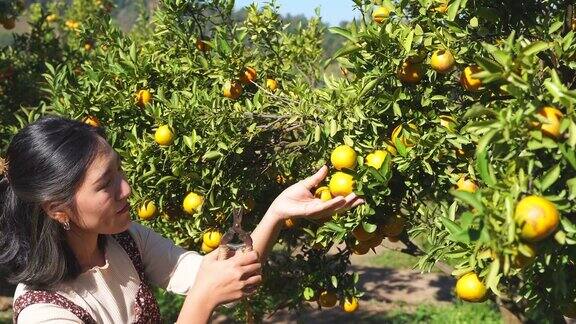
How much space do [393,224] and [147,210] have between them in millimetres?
1046

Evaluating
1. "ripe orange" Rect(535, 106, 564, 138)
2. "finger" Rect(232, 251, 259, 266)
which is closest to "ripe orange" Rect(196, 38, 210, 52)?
"finger" Rect(232, 251, 259, 266)

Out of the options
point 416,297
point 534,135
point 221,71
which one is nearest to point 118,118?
point 221,71

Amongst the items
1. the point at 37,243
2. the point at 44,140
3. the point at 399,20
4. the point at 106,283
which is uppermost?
the point at 399,20

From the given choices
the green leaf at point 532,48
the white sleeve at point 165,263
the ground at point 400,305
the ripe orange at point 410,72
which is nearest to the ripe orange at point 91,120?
the white sleeve at point 165,263

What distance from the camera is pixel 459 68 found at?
2.06 metres

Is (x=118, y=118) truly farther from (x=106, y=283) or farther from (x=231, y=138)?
(x=106, y=283)

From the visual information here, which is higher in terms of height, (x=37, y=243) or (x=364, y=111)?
(x=364, y=111)

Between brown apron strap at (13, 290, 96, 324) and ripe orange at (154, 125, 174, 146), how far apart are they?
87 cm

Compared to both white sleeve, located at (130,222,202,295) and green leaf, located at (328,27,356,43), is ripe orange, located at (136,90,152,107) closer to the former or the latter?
white sleeve, located at (130,222,202,295)

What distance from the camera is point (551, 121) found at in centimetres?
121

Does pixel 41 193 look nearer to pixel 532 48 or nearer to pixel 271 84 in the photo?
pixel 532 48

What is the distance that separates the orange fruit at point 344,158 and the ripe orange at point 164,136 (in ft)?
2.45

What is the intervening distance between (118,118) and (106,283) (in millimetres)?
1133

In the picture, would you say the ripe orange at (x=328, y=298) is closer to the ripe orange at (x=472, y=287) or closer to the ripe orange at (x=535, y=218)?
the ripe orange at (x=472, y=287)
